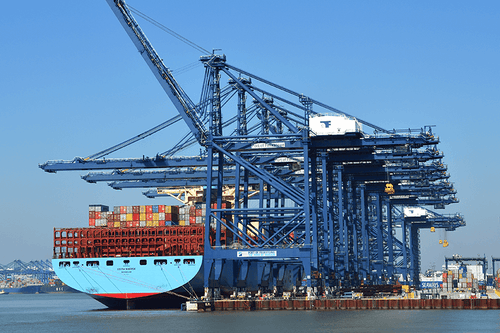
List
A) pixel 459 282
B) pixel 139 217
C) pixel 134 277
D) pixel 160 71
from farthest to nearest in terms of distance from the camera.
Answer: pixel 459 282 → pixel 139 217 → pixel 134 277 → pixel 160 71

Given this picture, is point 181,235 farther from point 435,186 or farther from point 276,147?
point 435,186

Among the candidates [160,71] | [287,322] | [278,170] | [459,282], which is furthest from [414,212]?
[287,322]

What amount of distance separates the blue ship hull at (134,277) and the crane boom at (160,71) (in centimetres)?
978

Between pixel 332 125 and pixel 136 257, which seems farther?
pixel 136 257

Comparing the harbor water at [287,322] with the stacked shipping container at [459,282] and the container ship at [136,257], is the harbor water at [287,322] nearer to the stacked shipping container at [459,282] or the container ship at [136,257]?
the container ship at [136,257]

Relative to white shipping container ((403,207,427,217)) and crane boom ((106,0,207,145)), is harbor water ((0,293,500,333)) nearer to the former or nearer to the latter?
crane boom ((106,0,207,145))

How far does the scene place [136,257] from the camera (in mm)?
58531

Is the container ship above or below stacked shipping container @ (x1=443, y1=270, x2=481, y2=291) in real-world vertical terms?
above

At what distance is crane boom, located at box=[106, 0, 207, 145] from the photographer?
54.6 meters

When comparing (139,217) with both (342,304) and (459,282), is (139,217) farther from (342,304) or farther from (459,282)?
(459,282)

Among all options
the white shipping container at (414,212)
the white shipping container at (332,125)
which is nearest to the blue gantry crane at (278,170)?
the white shipping container at (332,125)

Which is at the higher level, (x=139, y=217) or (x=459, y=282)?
(x=139, y=217)

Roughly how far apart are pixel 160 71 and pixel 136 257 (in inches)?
561

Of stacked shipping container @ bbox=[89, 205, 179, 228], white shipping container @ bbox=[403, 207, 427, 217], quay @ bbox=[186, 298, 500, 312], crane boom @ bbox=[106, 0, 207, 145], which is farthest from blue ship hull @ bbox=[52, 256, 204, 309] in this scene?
white shipping container @ bbox=[403, 207, 427, 217]
